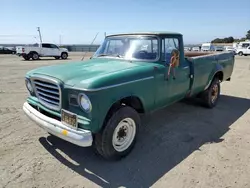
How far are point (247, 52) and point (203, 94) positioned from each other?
29369mm

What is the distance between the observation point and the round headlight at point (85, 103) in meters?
2.87

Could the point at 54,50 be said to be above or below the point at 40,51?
above

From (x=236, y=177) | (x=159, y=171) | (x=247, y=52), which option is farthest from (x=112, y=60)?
(x=247, y=52)

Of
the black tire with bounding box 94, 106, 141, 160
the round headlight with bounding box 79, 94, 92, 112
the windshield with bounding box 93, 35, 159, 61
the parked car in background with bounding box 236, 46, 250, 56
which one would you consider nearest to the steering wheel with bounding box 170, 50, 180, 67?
the windshield with bounding box 93, 35, 159, 61

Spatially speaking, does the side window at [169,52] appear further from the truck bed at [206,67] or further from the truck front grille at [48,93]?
the truck front grille at [48,93]

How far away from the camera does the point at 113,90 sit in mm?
3064

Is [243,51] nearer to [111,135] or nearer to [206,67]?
[206,67]

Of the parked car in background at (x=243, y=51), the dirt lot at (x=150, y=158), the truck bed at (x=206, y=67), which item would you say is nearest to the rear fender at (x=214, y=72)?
the truck bed at (x=206, y=67)

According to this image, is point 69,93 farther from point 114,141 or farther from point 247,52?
point 247,52

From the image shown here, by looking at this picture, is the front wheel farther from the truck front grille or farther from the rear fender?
the truck front grille

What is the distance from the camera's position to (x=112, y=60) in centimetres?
425

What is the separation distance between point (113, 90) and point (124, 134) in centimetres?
84

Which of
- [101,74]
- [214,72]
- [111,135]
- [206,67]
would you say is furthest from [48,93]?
[214,72]

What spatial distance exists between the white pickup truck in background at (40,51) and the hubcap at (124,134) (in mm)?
22504
